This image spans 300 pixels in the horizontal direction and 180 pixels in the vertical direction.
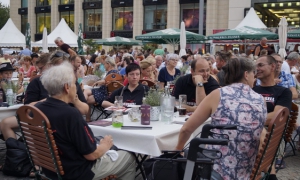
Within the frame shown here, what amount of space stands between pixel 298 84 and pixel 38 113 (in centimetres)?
597

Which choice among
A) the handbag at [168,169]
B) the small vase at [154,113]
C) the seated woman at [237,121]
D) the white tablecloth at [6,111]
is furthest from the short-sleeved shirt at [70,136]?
the white tablecloth at [6,111]

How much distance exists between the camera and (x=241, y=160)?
317 centimetres

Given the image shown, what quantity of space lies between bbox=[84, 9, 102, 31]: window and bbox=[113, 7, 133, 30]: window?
264cm

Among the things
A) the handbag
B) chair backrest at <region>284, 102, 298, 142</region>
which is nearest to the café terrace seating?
the handbag

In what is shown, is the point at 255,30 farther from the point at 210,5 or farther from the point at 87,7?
the point at 87,7

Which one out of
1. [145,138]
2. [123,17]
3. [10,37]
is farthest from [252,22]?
[123,17]

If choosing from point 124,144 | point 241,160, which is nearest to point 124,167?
point 124,144

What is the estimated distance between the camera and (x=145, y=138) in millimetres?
4055

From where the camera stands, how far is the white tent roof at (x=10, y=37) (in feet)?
79.1

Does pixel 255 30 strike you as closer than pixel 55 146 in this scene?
No

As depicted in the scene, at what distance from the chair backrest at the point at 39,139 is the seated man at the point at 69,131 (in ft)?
0.37

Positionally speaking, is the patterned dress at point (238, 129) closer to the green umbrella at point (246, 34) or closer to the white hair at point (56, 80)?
the white hair at point (56, 80)

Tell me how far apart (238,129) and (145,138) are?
1211mm

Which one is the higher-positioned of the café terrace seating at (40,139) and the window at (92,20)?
the window at (92,20)
